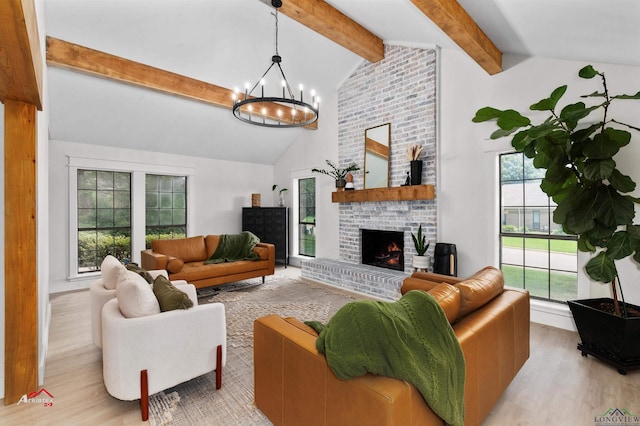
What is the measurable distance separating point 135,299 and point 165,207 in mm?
4510

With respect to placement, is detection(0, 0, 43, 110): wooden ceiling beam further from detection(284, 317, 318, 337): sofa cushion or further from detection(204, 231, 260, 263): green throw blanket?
detection(204, 231, 260, 263): green throw blanket

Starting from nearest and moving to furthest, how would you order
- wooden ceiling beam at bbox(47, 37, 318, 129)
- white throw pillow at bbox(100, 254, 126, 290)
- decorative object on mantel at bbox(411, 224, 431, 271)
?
white throw pillow at bbox(100, 254, 126, 290)
wooden ceiling beam at bbox(47, 37, 318, 129)
decorative object on mantel at bbox(411, 224, 431, 271)

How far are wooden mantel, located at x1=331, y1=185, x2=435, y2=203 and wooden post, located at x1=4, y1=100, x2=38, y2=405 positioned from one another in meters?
4.06

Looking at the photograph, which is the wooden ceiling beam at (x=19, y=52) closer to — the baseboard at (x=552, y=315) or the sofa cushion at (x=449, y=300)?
the sofa cushion at (x=449, y=300)

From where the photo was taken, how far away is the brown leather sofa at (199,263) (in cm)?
429

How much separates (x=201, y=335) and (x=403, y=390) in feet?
5.20

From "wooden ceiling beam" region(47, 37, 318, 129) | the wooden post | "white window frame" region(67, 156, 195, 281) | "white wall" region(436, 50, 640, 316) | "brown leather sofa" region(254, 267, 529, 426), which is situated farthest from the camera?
"white window frame" region(67, 156, 195, 281)

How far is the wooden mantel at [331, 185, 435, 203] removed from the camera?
14.4ft

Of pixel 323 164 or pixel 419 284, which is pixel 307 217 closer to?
pixel 323 164

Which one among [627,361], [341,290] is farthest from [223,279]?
[627,361]

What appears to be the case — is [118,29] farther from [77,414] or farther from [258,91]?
[77,414]

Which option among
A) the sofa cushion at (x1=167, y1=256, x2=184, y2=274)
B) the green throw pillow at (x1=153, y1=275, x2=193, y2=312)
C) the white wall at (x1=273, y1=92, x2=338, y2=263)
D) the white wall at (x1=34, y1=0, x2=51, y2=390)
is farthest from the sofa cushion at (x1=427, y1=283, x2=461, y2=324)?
the white wall at (x1=273, y1=92, x2=338, y2=263)

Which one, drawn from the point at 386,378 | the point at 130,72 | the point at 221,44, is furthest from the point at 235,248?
the point at 386,378

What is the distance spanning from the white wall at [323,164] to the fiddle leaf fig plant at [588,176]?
144 inches
